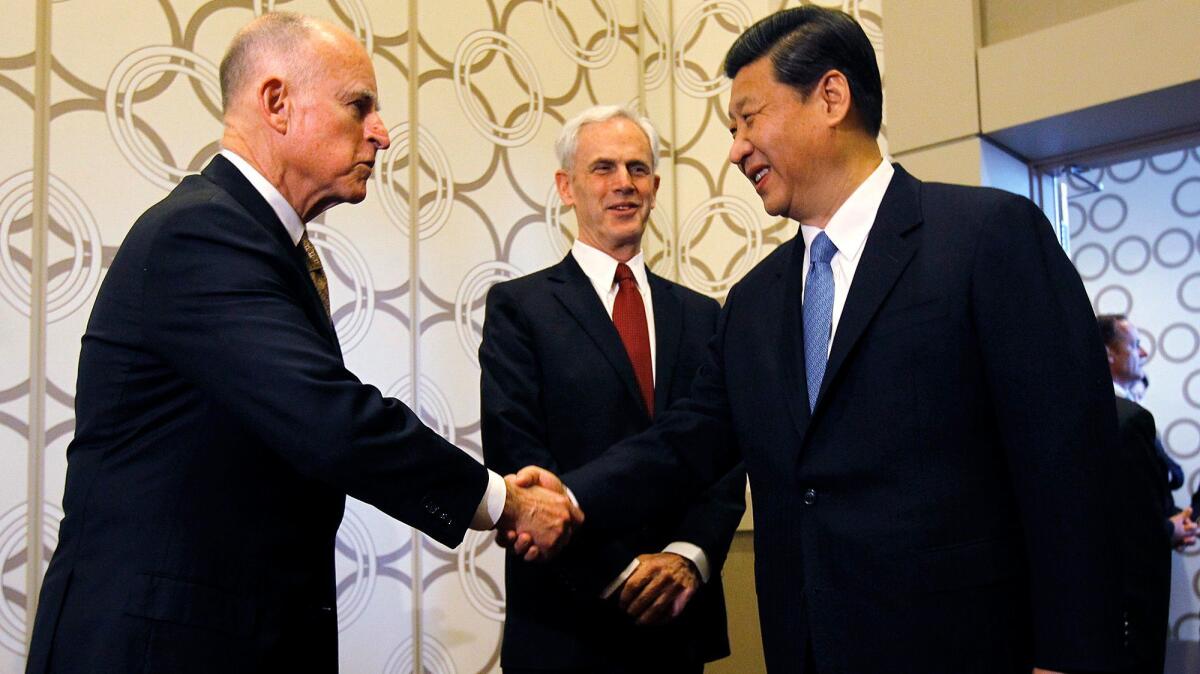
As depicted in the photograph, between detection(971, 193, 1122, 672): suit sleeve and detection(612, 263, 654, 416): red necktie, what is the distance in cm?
95

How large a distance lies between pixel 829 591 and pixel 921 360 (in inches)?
13.9

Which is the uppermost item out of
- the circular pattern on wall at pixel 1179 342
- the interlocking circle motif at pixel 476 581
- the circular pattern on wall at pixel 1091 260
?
the circular pattern on wall at pixel 1091 260

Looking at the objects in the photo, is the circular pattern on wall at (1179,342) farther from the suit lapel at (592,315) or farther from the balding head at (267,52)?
the balding head at (267,52)

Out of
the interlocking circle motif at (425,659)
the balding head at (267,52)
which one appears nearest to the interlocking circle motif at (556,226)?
the interlocking circle motif at (425,659)

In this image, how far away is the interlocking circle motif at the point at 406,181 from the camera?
3.02 metres

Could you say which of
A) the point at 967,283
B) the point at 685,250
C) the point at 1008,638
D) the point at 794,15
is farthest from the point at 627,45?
the point at 1008,638

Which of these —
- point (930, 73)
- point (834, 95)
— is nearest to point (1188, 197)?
point (930, 73)

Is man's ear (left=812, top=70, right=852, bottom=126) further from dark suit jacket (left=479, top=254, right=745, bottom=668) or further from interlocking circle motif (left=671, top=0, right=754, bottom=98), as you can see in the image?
interlocking circle motif (left=671, top=0, right=754, bottom=98)

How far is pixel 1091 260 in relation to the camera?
348 cm

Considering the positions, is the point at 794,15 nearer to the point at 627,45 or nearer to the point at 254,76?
the point at 254,76

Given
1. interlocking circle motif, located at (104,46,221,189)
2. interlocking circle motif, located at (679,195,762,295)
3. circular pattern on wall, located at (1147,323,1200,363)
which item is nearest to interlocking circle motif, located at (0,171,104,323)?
interlocking circle motif, located at (104,46,221,189)

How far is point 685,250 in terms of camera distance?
3.78m

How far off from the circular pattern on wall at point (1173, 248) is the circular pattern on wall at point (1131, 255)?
32 millimetres

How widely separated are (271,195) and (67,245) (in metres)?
0.99
